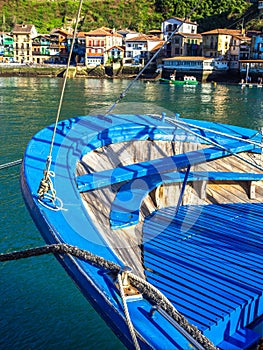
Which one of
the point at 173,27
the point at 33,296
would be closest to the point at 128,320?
the point at 33,296

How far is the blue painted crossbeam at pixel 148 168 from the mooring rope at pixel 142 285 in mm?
1643

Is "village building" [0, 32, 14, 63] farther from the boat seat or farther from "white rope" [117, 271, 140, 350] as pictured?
"white rope" [117, 271, 140, 350]

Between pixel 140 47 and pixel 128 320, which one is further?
pixel 140 47

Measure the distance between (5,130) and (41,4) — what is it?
79.6m

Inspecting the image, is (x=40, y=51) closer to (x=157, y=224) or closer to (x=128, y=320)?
(x=157, y=224)

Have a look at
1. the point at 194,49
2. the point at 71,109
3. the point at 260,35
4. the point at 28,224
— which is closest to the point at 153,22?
the point at 194,49

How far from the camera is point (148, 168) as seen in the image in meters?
6.14

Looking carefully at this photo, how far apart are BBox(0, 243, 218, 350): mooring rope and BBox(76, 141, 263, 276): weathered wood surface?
98 cm

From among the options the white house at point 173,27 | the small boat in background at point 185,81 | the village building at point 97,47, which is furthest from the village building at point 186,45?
the small boat in background at point 185,81

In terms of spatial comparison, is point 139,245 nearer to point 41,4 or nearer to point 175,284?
point 175,284

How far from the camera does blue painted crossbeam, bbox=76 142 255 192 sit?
17.6 feet

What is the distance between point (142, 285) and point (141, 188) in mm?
2905

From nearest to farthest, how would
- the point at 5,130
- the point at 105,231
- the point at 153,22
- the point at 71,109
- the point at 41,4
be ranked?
→ the point at 105,231 < the point at 5,130 < the point at 71,109 < the point at 153,22 < the point at 41,4

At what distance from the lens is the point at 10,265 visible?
760cm
